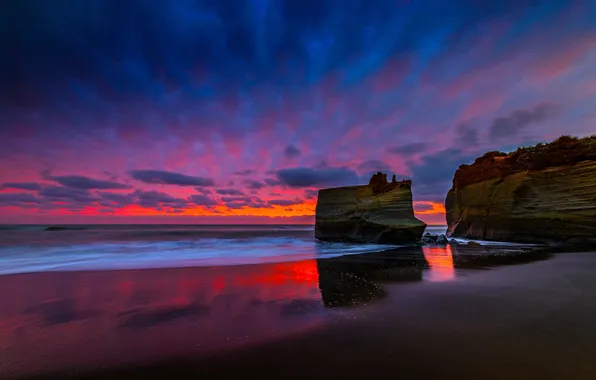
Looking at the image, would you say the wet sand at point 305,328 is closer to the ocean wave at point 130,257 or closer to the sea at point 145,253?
the ocean wave at point 130,257

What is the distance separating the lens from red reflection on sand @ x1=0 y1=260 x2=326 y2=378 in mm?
3990

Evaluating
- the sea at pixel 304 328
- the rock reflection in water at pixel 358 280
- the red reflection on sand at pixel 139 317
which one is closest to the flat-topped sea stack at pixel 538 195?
the sea at pixel 304 328

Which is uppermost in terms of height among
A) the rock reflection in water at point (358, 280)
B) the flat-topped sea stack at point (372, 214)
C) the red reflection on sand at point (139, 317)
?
the flat-topped sea stack at point (372, 214)

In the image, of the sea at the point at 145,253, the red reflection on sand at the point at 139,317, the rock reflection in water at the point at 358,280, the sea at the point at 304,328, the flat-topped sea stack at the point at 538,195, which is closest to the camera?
the sea at the point at 304,328

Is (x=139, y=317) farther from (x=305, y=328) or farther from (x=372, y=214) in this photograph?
(x=372, y=214)

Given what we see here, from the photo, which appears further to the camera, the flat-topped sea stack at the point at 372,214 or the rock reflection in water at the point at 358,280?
the flat-topped sea stack at the point at 372,214

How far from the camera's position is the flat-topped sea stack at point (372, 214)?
2420cm

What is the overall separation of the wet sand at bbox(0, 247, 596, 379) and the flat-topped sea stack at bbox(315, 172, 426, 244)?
15458mm

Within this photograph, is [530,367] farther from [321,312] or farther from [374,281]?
[374,281]

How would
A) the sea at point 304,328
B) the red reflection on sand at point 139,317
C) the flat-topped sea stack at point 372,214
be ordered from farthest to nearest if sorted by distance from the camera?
the flat-topped sea stack at point 372,214, the red reflection on sand at point 139,317, the sea at point 304,328

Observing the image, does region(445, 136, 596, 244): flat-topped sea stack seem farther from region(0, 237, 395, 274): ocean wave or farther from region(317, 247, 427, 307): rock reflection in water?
region(317, 247, 427, 307): rock reflection in water

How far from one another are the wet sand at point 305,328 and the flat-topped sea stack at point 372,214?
50.7 ft

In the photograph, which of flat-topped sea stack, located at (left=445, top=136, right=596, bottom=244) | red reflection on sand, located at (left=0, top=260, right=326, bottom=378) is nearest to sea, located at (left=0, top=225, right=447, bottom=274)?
red reflection on sand, located at (left=0, top=260, right=326, bottom=378)

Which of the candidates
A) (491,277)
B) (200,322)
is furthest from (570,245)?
(200,322)
